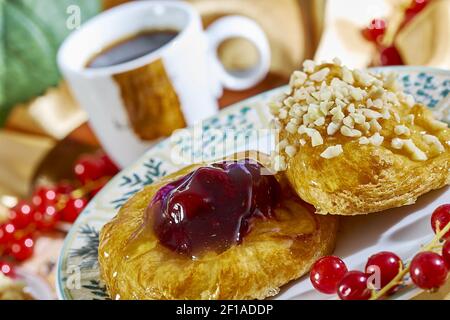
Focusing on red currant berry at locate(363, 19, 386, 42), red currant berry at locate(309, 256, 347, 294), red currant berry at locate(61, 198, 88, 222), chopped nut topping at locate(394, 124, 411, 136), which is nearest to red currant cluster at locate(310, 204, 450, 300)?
red currant berry at locate(309, 256, 347, 294)

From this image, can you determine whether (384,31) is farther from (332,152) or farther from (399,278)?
(399,278)

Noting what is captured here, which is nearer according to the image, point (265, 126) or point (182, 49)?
point (265, 126)

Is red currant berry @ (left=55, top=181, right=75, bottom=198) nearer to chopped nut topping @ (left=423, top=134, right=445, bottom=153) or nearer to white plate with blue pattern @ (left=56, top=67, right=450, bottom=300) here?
white plate with blue pattern @ (left=56, top=67, right=450, bottom=300)

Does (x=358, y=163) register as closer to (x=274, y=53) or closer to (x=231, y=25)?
(x=231, y=25)

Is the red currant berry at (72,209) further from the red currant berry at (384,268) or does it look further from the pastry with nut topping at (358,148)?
the red currant berry at (384,268)

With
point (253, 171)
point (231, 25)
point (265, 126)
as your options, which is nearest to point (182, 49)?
point (231, 25)

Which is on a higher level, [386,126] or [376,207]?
[386,126]

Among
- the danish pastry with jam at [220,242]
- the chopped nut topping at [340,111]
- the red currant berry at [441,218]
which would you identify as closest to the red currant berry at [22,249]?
the danish pastry with jam at [220,242]
